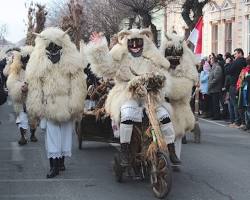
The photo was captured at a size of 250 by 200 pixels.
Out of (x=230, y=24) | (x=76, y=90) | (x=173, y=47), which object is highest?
(x=230, y=24)

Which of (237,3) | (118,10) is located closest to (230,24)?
(237,3)

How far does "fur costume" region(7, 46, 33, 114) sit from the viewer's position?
1108 cm

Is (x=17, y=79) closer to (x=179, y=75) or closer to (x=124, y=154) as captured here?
(x=179, y=75)

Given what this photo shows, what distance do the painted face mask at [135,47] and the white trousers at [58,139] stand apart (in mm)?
1335

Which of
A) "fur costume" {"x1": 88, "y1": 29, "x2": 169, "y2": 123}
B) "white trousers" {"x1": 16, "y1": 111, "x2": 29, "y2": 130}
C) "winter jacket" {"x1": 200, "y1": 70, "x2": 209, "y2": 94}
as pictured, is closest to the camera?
"fur costume" {"x1": 88, "y1": 29, "x2": 169, "y2": 123}

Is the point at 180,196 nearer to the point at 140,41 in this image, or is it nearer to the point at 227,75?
the point at 140,41

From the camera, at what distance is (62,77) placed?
26.7 feet

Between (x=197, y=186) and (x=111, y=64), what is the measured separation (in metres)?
1.92

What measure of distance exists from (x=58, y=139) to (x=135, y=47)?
1638mm

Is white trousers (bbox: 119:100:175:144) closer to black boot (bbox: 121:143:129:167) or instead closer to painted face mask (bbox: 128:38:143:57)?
black boot (bbox: 121:143:129:167)

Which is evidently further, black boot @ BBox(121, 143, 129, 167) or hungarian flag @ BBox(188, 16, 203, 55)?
hungarian flag @ BBox(188, 16, 203, 55)

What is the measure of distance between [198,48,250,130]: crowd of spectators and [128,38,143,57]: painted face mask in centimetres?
701

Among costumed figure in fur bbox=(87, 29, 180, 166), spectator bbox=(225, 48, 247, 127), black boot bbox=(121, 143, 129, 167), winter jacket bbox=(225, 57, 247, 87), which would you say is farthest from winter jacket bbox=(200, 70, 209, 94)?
black boot bbox=(121, 143, 129, 167)

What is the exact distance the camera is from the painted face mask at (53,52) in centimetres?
816
